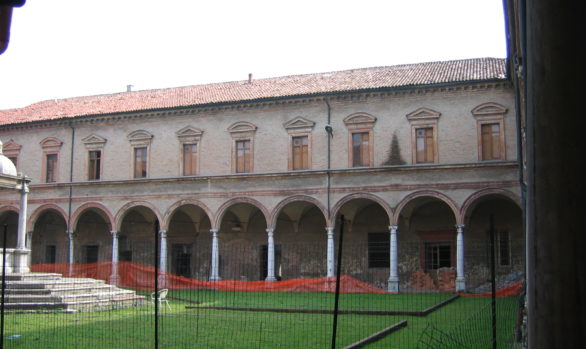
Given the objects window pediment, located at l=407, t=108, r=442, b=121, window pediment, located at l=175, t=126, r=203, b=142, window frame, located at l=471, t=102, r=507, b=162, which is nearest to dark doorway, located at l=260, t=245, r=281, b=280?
window pediment, located at l=175, t=126, r=203, b=142

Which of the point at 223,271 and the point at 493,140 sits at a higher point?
the point at 493,140

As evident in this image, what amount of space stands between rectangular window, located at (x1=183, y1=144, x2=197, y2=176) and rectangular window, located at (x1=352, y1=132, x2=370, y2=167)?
7.38 metres

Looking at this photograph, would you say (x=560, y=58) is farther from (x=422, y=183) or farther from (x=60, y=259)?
(x=60, y=259)

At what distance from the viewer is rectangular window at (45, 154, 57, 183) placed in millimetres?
32188

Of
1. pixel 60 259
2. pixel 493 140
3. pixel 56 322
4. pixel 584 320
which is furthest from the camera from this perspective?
pixel 60 259

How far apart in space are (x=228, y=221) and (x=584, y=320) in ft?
93.4

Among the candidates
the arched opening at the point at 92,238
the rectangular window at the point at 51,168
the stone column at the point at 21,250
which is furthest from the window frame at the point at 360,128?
the rectangular window at the point at 51,168

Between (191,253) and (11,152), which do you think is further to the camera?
(11,152)

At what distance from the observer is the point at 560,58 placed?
3.29 metres

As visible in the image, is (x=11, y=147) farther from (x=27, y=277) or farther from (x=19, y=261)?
(x=27, y=277)

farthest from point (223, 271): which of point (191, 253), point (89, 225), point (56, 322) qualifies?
point (56, 322)

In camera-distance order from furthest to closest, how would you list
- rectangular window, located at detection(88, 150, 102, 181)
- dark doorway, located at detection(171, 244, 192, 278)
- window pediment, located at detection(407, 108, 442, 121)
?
1. dark doorway, located at detection(171, 244, 192, 278)
2. rectangular window, located at detection(88, 150, 102, 181)
3. window pediment, located at detection(407, 108, 442, 121)

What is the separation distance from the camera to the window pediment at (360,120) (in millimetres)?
26906

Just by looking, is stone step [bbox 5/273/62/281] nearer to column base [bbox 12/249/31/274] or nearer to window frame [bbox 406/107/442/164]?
column base [bbox 12/249/31/274]
